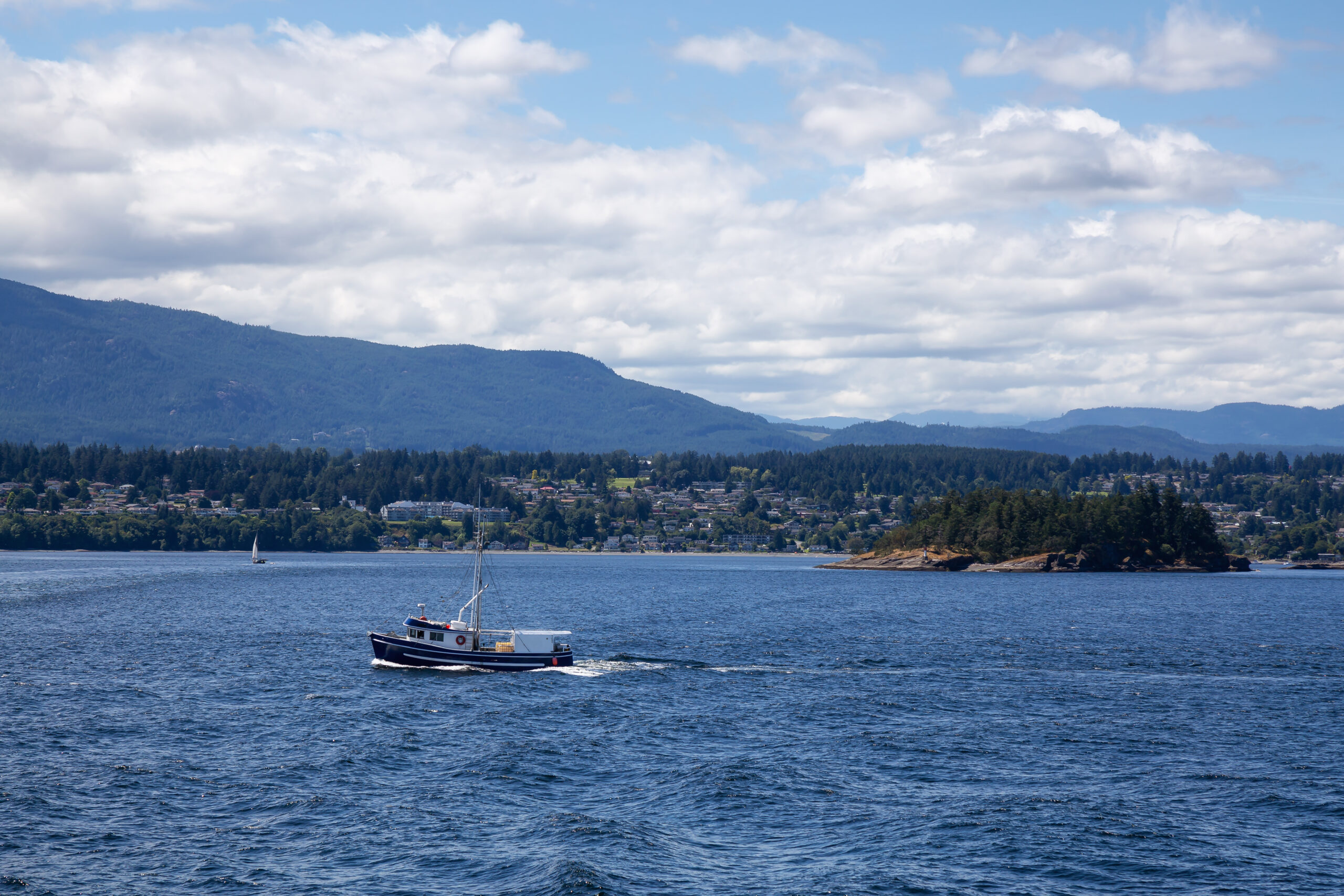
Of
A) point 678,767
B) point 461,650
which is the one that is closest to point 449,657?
point 461,650

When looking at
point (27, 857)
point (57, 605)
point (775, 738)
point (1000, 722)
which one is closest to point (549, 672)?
point (775, 738)

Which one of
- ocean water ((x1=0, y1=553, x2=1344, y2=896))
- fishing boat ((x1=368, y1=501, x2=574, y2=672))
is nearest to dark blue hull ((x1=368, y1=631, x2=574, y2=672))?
fishing boat ((x1=368, y1=501, x2=574, y2=672))

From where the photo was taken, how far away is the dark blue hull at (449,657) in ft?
266

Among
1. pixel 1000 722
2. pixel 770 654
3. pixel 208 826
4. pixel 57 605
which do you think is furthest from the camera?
pixel 57 605

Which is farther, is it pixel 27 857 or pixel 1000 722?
pixel 1000 722

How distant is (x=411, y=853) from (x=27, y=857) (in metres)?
11.9

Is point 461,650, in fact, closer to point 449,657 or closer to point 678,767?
point 449,657

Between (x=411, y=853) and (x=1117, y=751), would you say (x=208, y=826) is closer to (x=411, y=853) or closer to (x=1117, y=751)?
(x=411, y=853)

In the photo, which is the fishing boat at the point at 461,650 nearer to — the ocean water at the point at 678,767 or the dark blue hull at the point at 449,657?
the dark blue hull at the point at 449,657

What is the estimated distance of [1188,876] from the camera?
3631 centimetres

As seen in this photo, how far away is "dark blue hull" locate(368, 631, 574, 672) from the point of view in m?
81.2

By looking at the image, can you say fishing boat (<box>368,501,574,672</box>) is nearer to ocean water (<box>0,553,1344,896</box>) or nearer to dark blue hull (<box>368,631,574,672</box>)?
dark blue hull (<box>368,631,574,672</box>)

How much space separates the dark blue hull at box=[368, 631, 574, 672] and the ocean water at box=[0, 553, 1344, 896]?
3.62 ft

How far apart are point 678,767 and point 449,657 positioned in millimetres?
35074
